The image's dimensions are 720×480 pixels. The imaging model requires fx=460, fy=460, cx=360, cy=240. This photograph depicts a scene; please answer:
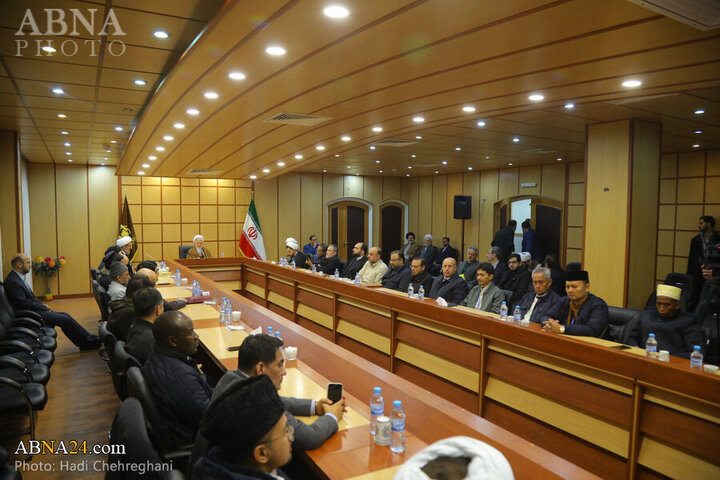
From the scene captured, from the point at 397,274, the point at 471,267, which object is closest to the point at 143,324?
the point at 397,274

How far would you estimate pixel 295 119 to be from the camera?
17.6 feet

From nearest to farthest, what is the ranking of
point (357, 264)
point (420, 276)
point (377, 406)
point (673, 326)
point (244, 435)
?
point (244, 435), point (377, 406), point (673, 326), point (420, 276), point (357, 264)

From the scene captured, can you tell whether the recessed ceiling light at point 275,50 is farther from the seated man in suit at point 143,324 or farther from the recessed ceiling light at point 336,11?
the seated man in suit at point 143,324

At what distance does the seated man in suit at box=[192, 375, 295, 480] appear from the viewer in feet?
4.33

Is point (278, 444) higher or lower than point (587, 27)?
lower

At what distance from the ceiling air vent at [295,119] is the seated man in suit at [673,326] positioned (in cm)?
378

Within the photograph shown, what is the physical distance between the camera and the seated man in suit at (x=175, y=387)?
238 cm

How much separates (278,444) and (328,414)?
80cm

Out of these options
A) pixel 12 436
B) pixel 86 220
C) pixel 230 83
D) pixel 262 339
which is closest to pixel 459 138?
pixel 230 83

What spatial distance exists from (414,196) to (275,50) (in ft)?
40.7

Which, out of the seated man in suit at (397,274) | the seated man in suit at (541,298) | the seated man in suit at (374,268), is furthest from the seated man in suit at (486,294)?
the seated man in suit at (374,268)

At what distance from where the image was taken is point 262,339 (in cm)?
225

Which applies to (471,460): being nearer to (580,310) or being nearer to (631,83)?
(580,310)

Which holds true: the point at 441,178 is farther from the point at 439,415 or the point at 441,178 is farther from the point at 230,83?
the point at 439,415
